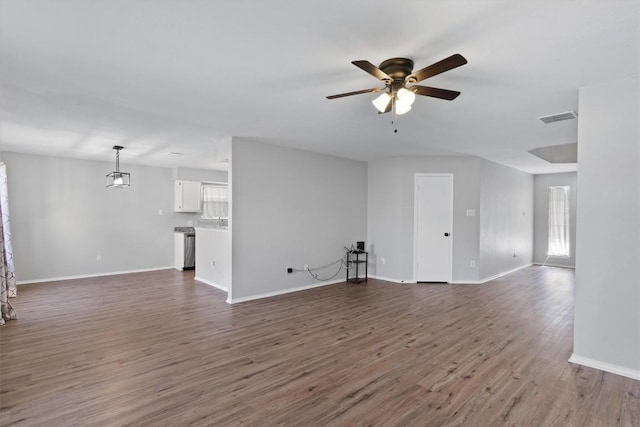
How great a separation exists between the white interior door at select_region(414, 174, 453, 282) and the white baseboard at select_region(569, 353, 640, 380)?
320 cm

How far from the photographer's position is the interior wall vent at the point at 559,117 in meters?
3.38

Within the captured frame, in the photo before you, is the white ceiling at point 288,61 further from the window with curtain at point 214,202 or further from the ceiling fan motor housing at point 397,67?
the window with curtain at point 214,202

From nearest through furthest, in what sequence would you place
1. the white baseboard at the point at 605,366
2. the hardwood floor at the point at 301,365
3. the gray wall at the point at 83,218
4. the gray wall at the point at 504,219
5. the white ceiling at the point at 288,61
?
the white ceiling at the point at 288,61 → the hardwood floor at the point at 301,365 → the white baseboard at the point at 605,366 → the gray wall at the point at 83,218 → the gray wall at the point at 504,219

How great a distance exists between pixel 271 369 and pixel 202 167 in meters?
6.00

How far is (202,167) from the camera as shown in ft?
24.8

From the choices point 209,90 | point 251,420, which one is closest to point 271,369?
point 251,420

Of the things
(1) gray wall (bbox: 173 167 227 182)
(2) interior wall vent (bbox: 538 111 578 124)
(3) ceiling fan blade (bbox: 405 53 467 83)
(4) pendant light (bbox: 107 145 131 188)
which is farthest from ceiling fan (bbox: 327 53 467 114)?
(1) gray wall (bbox: 173 167 227 182)

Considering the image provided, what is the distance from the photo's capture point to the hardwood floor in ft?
6.87

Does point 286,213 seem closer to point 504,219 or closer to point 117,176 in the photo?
point 117,176

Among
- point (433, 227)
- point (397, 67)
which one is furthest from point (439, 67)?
point (433, 227)

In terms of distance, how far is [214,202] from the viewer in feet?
26.6

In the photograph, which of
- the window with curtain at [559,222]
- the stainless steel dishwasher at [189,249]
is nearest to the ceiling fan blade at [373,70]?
the stainless steel dishwasher at [189,249]

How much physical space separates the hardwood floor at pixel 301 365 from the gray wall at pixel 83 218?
5.75 feet

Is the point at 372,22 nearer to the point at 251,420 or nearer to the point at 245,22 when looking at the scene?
the point at 245,22
